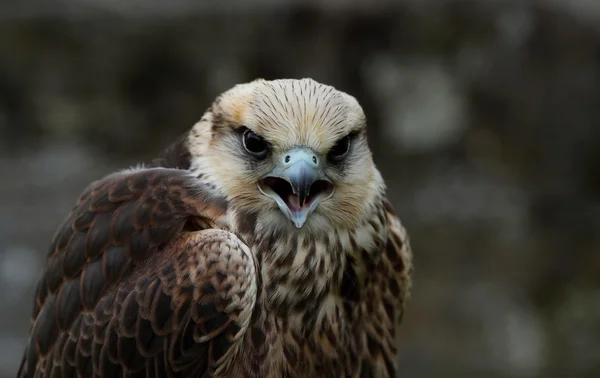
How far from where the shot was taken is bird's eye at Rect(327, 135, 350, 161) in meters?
2.52

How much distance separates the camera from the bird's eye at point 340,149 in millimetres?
2520

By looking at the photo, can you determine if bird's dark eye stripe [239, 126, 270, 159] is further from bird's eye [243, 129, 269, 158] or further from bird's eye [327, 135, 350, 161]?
bird's eye [327, 135, 350, 161]

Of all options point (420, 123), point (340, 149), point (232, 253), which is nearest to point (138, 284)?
point (232, 253)

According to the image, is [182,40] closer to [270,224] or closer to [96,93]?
[96,93]

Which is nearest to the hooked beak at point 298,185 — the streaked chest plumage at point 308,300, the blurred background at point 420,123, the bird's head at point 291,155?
the bird's head at point 291,155

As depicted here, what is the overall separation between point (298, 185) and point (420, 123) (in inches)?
94.1

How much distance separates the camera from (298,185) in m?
2.34

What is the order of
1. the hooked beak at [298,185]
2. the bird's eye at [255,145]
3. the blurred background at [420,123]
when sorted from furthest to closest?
the blurred background at [420,123], the bird's eye at [255,145], the hooked beak at [298,185]

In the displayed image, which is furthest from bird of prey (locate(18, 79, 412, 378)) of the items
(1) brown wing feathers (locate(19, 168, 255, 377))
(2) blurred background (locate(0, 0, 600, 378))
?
(2) blurred background (locate(0, 0, 600, 378))

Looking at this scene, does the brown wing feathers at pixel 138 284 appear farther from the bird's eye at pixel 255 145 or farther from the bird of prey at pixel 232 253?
the bird's eye at pixel 255 145

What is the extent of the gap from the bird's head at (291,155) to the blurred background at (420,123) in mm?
1889

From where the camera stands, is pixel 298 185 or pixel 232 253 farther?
pixel 232 253

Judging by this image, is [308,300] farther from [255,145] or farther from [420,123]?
[420,123]

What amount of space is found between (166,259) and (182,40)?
2.11m
